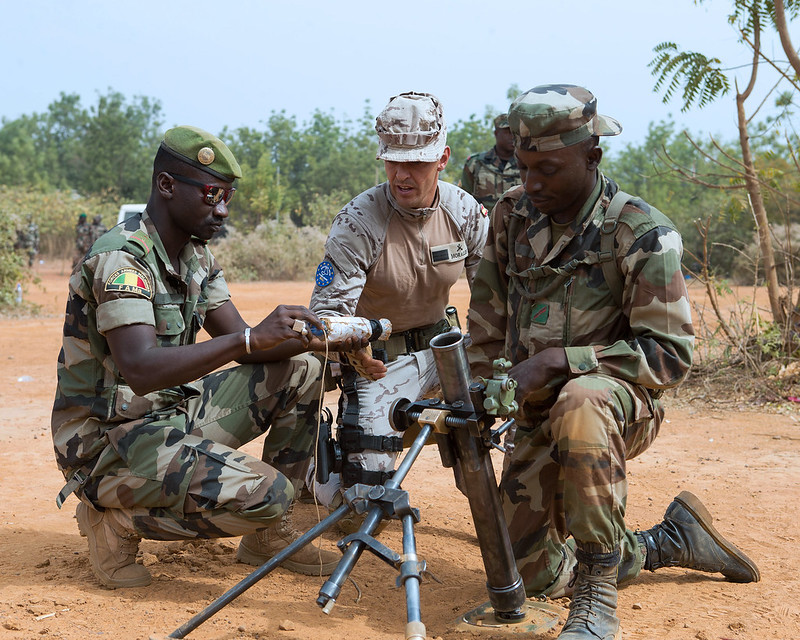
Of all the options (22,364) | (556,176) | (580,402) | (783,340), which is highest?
(556,176)

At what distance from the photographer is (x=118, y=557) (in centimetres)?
323

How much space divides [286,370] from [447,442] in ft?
3.32

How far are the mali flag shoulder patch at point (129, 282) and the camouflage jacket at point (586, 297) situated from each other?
4.24ft

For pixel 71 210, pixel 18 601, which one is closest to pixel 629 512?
pixel 18 601

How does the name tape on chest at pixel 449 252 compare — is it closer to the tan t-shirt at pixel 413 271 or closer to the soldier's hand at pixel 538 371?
the tan t-shirt at pixel 413 271

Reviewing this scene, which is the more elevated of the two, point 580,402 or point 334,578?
point 580,402

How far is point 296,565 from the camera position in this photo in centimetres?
351

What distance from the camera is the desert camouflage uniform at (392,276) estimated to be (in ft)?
13.1

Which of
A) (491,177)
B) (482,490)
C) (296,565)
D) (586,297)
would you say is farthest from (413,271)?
(491,177)

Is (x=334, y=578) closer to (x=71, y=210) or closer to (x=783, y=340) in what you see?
(x=783, y=340)

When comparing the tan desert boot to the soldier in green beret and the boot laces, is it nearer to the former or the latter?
the soldier in green beret

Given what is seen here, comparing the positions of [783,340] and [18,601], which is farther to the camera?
[783,340]

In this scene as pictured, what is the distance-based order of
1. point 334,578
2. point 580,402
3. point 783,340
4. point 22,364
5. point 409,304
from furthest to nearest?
point 22,364 < point 783,340 < point 409,304 < point 580,402 < point 334,578

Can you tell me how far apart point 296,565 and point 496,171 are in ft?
16.8
